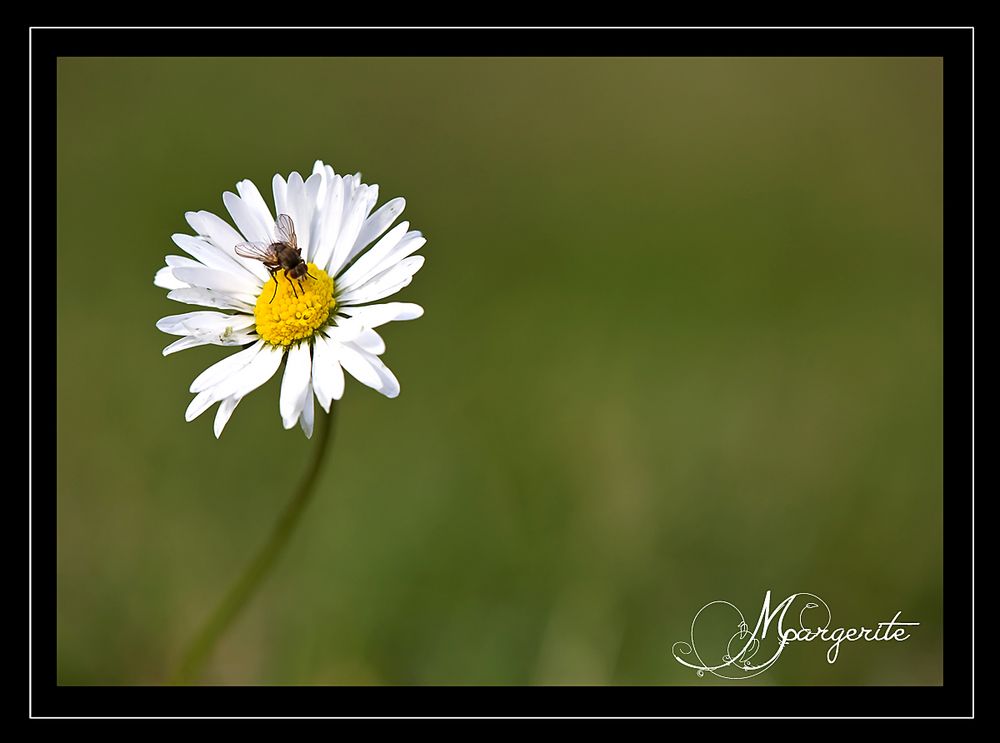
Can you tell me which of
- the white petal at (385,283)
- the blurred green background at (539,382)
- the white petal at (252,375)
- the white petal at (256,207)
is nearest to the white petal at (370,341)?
the white petal at (385,283)

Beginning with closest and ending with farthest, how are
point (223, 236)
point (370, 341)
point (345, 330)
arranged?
point (370, 341)
point (345, 330)
point (223, 236)

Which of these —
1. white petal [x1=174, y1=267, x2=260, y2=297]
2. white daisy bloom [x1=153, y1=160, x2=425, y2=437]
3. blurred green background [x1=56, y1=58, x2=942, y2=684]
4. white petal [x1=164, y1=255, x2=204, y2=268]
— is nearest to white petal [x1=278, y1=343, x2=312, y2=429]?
white daisy bloom [x1=153, y1=160, x2=425, y2=437]

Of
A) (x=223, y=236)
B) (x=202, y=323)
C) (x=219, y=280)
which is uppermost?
(x=223, y=236)

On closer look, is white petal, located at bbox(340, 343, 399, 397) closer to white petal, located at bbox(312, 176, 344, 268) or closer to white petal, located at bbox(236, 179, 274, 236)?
white petal, located at bbox(312, 176, 344, 268)

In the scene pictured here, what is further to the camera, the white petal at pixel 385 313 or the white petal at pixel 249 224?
the white petal at pixel 249 224

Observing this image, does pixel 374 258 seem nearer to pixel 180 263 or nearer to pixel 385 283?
pixel 385 283

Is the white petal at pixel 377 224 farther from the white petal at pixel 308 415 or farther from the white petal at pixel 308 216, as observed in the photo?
the white petal at pixel 308 415

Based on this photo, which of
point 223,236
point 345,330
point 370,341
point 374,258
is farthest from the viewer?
point 223,236
